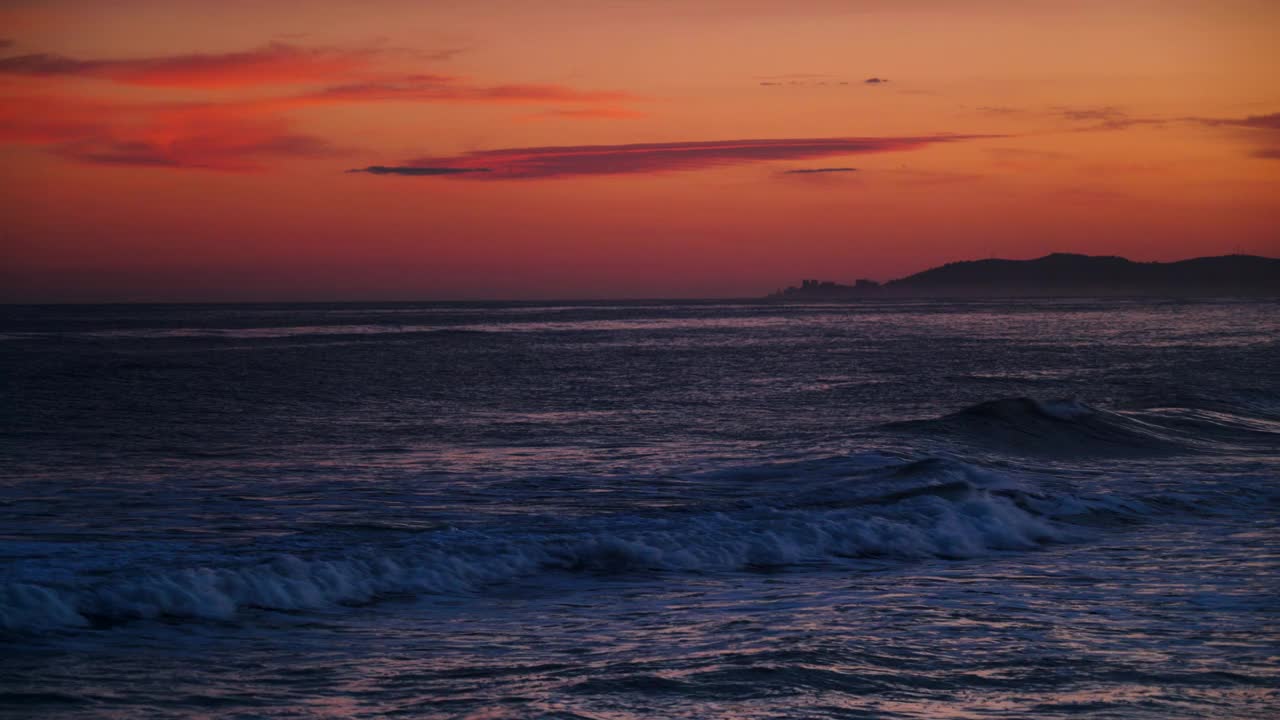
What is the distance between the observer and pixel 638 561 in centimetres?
1088

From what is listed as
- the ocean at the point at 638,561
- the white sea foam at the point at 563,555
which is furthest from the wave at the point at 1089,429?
the white sea foam at the point at 563,555

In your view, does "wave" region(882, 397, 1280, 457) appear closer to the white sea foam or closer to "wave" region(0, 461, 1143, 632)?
"wave" region(0, 461, 1143, 632)

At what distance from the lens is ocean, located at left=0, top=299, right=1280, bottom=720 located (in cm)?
685

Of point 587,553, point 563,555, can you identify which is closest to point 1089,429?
point 587,553

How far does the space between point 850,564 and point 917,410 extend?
52.1 ft

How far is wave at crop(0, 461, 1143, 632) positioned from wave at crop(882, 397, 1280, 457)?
21.3ft

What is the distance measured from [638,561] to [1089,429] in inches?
566

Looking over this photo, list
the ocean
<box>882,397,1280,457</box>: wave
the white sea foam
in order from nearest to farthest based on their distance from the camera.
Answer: the ocean
the white sea foam
<box>882,397,1280,457</box>: wave

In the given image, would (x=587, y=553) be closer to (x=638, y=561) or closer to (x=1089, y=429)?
(x=638, y=561)

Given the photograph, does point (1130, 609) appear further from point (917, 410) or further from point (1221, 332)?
point (1221, 332)

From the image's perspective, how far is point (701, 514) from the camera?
12.8 metres

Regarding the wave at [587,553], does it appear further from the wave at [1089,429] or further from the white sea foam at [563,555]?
the wave at [1089,429]

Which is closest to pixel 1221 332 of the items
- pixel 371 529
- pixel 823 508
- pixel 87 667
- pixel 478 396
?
pixel 478 396

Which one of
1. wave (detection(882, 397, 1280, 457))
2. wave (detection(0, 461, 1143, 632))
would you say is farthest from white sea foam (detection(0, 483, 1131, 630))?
wave (detection(882, 397, 1280, 457))
